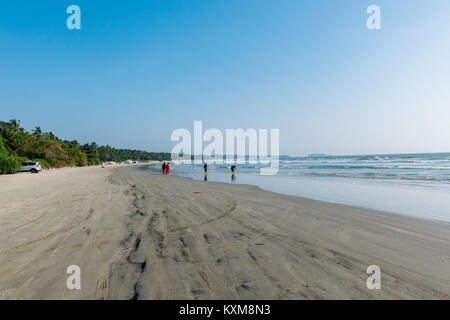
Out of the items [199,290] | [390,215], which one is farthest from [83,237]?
[390,215]

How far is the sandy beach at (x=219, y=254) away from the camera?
3357mm

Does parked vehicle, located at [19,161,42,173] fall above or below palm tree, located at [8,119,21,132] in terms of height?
below

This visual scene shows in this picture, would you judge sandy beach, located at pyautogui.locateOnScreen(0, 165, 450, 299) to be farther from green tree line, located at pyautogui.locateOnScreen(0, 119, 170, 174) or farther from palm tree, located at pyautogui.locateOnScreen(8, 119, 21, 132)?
palm tree, located at pyautogui.locateOnScreen(8, 119, 21, 132)

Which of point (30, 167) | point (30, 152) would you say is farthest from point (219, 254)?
point (30, 152)

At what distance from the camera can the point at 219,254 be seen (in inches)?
184

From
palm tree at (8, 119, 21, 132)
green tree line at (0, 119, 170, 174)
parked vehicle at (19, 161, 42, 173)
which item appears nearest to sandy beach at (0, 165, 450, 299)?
green tree line at (0, 119, 170, 174)

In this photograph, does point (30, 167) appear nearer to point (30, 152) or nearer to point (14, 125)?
point (30, 152)

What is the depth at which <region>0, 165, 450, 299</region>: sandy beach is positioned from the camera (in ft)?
11.0

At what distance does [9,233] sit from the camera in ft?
19.5

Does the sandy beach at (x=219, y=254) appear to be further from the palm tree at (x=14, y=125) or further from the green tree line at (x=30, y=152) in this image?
the palm tree at (x=14, y=125)

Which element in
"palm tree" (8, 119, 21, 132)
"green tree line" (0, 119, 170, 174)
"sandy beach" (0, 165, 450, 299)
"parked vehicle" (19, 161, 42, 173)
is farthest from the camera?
"palm tree" (8, 119, 21, 132)

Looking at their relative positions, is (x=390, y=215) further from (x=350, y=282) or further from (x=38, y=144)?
(x=38, y=144)

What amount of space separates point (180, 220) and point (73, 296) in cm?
425
